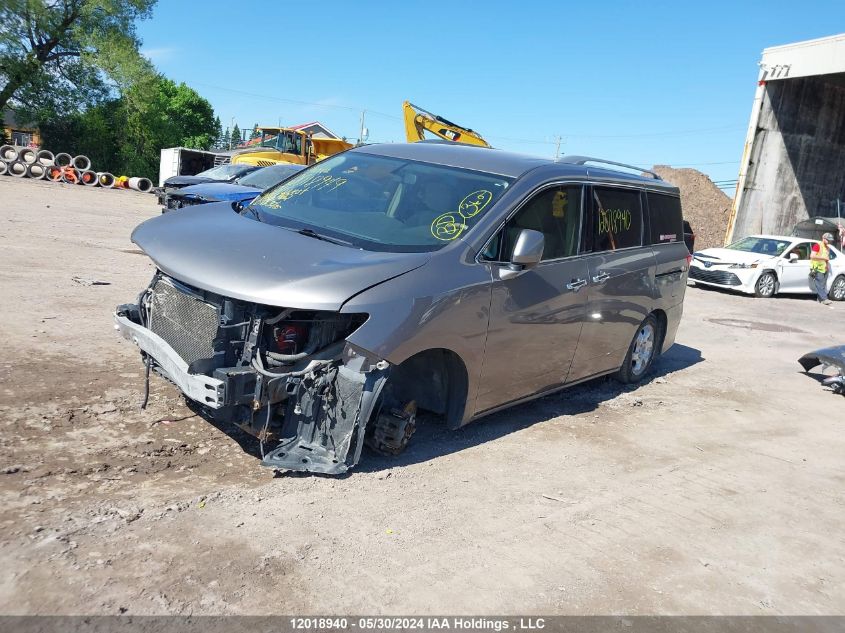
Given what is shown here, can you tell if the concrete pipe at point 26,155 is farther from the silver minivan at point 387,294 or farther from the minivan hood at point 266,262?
the minivan hood at point 266,262

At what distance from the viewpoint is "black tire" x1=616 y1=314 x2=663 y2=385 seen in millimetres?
7398

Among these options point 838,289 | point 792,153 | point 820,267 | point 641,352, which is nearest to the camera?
point 641,352

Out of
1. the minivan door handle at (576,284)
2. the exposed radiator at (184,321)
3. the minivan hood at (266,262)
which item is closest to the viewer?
the minivan hood at (266,262)

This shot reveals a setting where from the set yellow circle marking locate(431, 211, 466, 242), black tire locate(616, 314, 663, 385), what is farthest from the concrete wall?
yellow circle marking locate(431, 211, 466, 242)

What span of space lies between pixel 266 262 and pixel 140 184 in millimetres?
29408

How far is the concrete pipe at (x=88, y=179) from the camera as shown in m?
30.5

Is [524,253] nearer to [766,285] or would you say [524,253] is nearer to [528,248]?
[528,248]

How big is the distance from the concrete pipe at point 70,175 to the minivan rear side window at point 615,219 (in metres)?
28.4

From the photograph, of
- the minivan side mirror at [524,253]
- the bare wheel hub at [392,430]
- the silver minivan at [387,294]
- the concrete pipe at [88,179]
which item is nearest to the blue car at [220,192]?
the silver minivan at [387,294]

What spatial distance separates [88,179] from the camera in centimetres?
3086

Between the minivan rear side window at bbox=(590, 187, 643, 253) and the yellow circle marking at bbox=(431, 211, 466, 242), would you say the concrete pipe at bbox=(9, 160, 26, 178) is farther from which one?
the yellow circle marking at bbox=(431, 211, 466, 242)

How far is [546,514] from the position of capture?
4449 millimetres

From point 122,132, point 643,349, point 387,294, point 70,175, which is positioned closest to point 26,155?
point 70,175

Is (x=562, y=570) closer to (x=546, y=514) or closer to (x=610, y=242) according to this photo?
(x=546, y=514)
